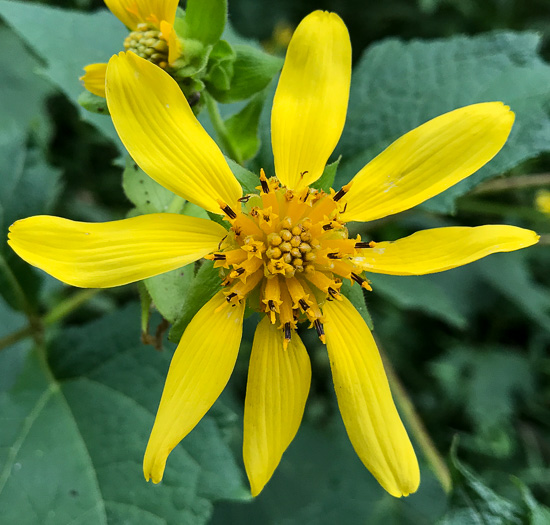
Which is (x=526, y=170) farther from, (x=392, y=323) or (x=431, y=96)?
(x=431, y=96)

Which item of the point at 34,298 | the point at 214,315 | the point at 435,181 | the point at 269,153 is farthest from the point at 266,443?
the point at 34,298

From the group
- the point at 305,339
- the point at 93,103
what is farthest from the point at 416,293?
the point at 93,103

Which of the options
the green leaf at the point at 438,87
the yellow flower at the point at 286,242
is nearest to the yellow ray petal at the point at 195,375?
the yellow flower at the point at 286,242

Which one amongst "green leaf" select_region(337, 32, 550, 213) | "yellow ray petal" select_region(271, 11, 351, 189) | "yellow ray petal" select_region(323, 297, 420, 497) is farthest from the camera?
"green leaf" select_region(337, 32, 550, 213)

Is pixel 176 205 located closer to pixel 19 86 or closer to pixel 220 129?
pixel 220 129

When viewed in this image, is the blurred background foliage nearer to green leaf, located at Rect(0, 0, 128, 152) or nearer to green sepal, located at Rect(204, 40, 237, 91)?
green leaf, located at Rect(0, 0, 128, 152)

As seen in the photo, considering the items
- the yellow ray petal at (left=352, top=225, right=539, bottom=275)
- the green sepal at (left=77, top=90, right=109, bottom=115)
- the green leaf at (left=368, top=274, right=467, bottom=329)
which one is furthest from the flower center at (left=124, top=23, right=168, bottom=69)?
the green leaf at (left=368, top=274, right=467, bottom=329)
